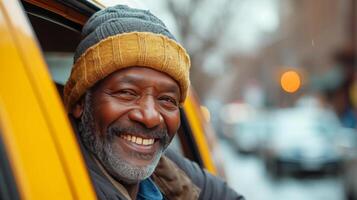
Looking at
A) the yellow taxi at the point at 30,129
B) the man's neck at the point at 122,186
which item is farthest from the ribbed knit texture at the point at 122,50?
the yellow taxi at the point at 30,129

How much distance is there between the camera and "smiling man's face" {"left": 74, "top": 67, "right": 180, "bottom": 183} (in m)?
1.80

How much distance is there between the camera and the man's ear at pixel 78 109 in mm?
1933

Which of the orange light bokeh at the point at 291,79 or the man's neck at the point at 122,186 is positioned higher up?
the man's neck at the point at 122,186

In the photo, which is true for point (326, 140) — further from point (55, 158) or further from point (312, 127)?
point (55, 158)

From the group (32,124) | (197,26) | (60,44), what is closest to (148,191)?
(32,124)

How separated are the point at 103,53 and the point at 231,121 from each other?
32527 millimetres

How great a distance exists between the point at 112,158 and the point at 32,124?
1.84ft

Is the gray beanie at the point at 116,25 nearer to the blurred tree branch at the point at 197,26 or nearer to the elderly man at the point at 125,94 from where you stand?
the elderly man at the point at 125,94

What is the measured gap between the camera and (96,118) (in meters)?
1.84

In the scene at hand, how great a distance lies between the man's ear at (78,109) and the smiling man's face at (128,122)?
0.06 metres

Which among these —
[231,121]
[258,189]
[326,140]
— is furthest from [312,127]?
[231,121]

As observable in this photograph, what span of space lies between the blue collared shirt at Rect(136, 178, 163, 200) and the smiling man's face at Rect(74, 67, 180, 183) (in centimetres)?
18

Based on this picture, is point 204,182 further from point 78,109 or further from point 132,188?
point 78,109

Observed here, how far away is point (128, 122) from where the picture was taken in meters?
1.80
